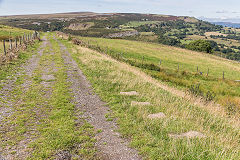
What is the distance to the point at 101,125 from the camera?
755cm

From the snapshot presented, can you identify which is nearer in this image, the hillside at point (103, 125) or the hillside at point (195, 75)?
the hillside at point (103, 125)

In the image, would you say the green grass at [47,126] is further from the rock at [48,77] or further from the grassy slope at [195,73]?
the grassy slope at [195,73]

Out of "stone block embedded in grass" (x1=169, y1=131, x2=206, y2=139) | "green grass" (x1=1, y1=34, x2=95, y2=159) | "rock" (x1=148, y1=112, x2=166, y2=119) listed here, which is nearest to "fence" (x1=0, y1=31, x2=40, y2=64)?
"green grass" (x1=1, y1=34, x2=95, y2=159)

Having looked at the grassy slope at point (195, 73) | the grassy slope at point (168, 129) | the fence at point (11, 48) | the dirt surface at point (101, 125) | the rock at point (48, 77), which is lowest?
the grassy slope at point (195, 73)

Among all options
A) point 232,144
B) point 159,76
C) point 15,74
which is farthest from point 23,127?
point 159,76

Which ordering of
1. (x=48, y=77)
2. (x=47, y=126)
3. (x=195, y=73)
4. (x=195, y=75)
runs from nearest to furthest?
(x=47, y=126) < (x=48, y=77) < (x=195, y=75) < (x=195, y=73)

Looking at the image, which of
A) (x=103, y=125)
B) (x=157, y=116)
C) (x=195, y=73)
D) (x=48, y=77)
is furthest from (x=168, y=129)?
(x=195, y=73)

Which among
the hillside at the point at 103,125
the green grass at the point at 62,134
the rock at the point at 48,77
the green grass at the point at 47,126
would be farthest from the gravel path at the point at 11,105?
the rock at the point at 48,77

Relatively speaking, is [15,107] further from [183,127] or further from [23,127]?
[183,127]

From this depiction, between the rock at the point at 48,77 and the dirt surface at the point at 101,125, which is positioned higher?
the rock at the point at 48,77

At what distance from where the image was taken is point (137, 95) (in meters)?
11.5

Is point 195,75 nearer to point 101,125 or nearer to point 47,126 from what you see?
point 101,125

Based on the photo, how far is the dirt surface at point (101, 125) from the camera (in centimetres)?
566

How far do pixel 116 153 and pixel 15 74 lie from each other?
12861 mm
